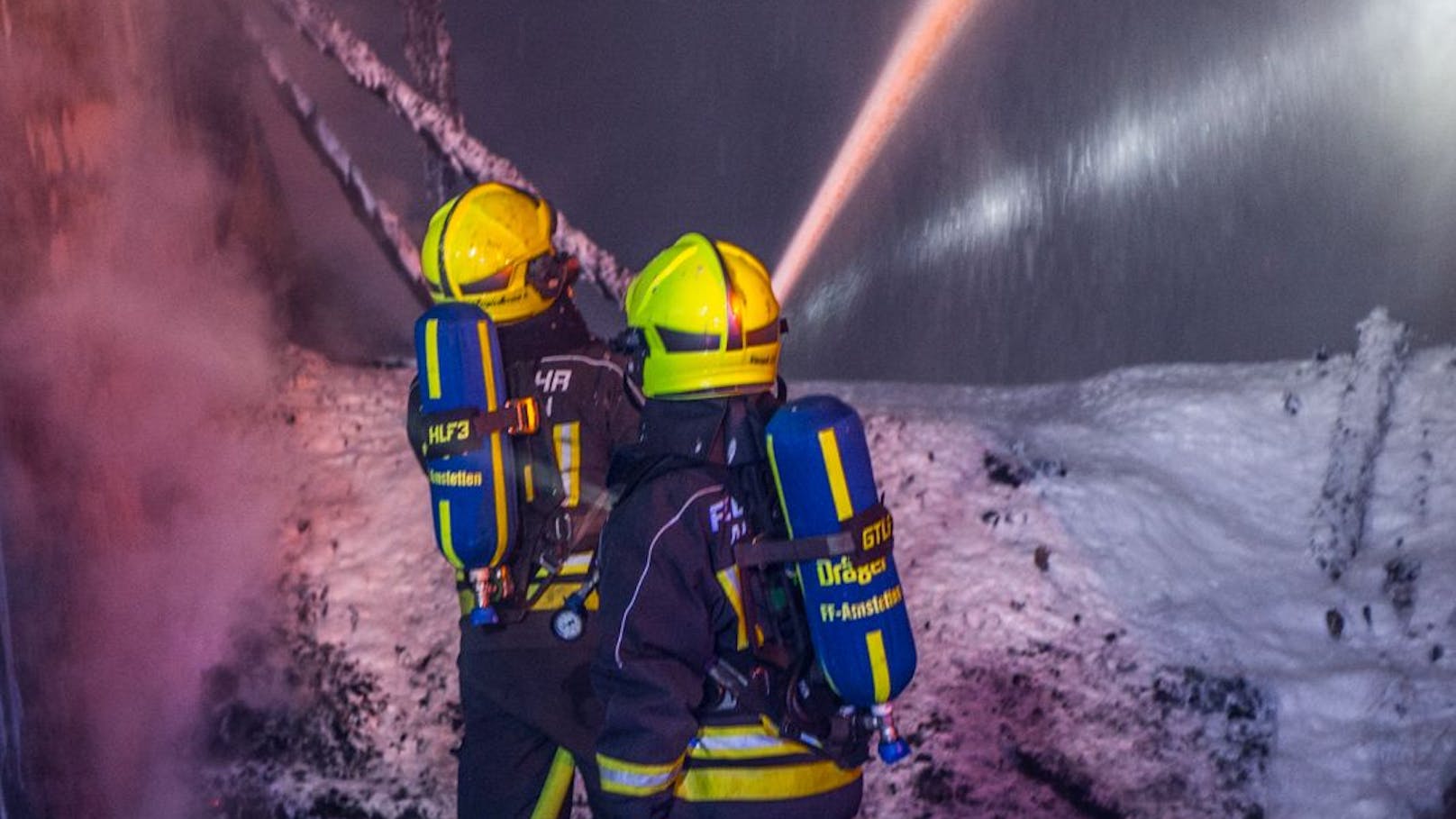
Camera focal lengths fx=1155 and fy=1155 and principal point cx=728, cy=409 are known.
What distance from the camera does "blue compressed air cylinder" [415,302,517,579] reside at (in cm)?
300

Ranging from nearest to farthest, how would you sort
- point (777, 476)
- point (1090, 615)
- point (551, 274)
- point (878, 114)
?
1. point (777, 476)
2. point (551, 274)
3. point (1090, 615)
4. point (878, 114)

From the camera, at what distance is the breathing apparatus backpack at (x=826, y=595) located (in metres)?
2.29

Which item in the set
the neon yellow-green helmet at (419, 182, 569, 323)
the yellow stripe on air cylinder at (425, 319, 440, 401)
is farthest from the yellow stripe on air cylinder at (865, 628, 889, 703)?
the neon yellow-green helmet at (419, 182, 569, 323)

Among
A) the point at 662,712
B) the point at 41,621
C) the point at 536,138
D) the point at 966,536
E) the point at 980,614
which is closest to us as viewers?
the point at 662,712

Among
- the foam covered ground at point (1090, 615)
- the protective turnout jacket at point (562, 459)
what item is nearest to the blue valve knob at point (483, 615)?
the protective turnout jacket at point (562, 459)

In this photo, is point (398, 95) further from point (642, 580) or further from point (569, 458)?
point (642, 580)

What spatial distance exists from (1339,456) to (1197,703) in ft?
6.33

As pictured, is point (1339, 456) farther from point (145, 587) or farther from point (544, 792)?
point (145, 587)

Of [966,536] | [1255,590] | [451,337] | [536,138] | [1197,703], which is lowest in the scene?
[1197,703]

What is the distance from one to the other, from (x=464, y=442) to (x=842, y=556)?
1.17m

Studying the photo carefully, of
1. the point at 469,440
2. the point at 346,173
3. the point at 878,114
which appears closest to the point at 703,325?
the point at 469,440

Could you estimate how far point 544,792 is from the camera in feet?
10.4

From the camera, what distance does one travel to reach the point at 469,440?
3.00m

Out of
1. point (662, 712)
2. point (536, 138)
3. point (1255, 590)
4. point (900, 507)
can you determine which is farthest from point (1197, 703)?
point (536, 138)
